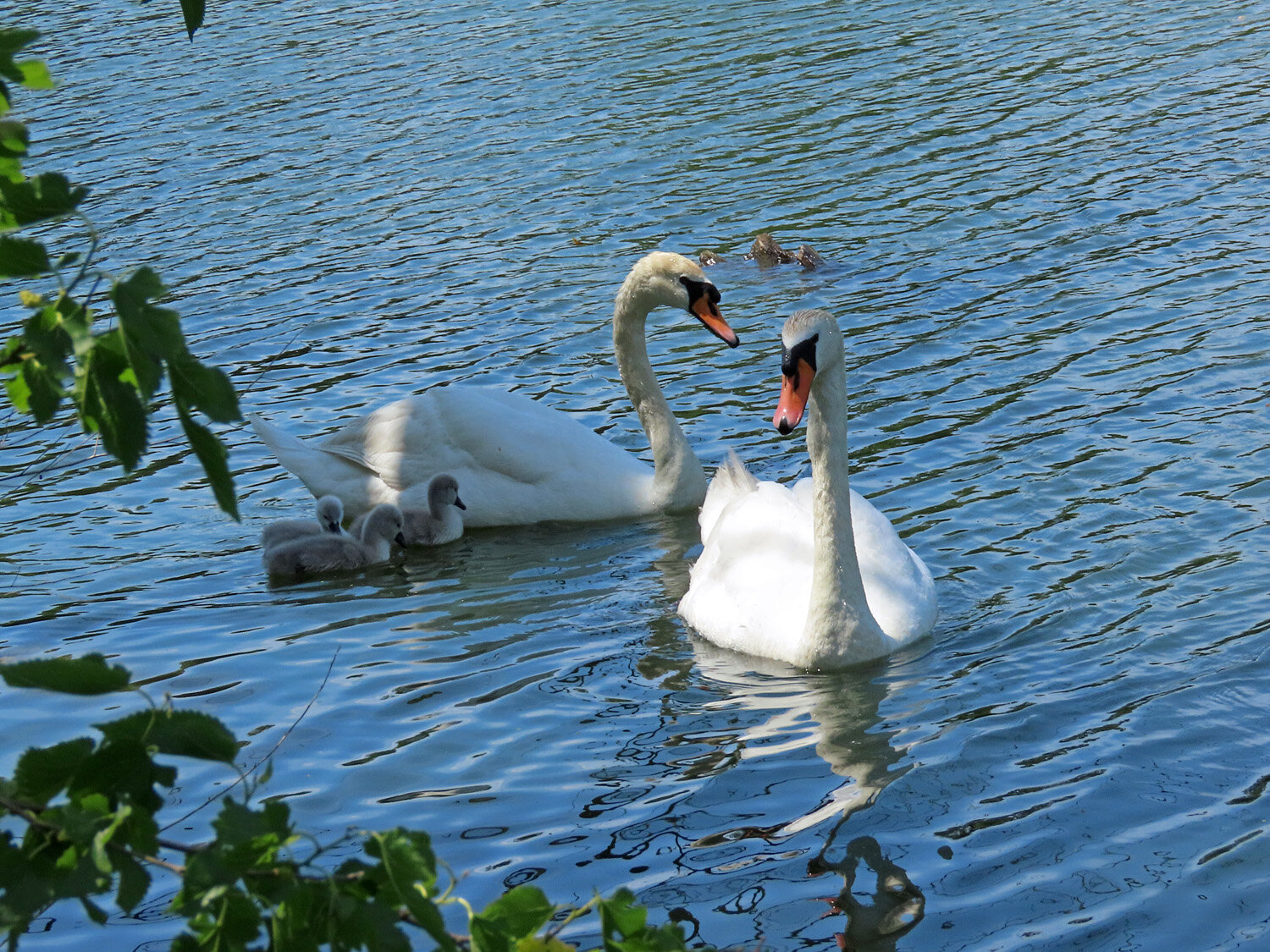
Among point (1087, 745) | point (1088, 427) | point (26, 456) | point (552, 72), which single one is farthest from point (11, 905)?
point (552, 72)

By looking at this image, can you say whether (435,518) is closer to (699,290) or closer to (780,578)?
(699,290)

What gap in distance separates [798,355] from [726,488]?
5.27 feet

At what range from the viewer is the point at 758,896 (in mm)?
4367

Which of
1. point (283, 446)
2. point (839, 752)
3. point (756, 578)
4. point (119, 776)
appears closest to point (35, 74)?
point (119, 776)

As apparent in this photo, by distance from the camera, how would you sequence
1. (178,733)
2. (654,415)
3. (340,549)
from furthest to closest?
(654,415), (340,549), (178,733)

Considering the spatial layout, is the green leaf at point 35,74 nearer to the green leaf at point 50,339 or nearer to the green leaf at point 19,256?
the green leaf at point 19,256

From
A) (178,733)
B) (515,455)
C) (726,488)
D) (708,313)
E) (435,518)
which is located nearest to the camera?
(178,733)

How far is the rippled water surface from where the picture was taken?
4715 millimetres

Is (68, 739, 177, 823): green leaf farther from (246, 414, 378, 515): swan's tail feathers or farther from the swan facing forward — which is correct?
(246, 414, 378, 515): swan's tail feathers

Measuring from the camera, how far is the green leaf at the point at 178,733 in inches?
66.1

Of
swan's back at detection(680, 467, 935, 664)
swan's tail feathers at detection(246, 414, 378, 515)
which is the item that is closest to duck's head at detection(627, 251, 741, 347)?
swan's back at detection(680, 467, 935, 664)

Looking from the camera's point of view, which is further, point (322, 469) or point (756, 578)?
point (322, 469)

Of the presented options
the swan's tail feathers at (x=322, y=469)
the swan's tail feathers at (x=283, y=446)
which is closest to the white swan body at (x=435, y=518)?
the swan's tail feathers at (x=322, y=469)

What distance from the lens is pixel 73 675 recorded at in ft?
5.55
